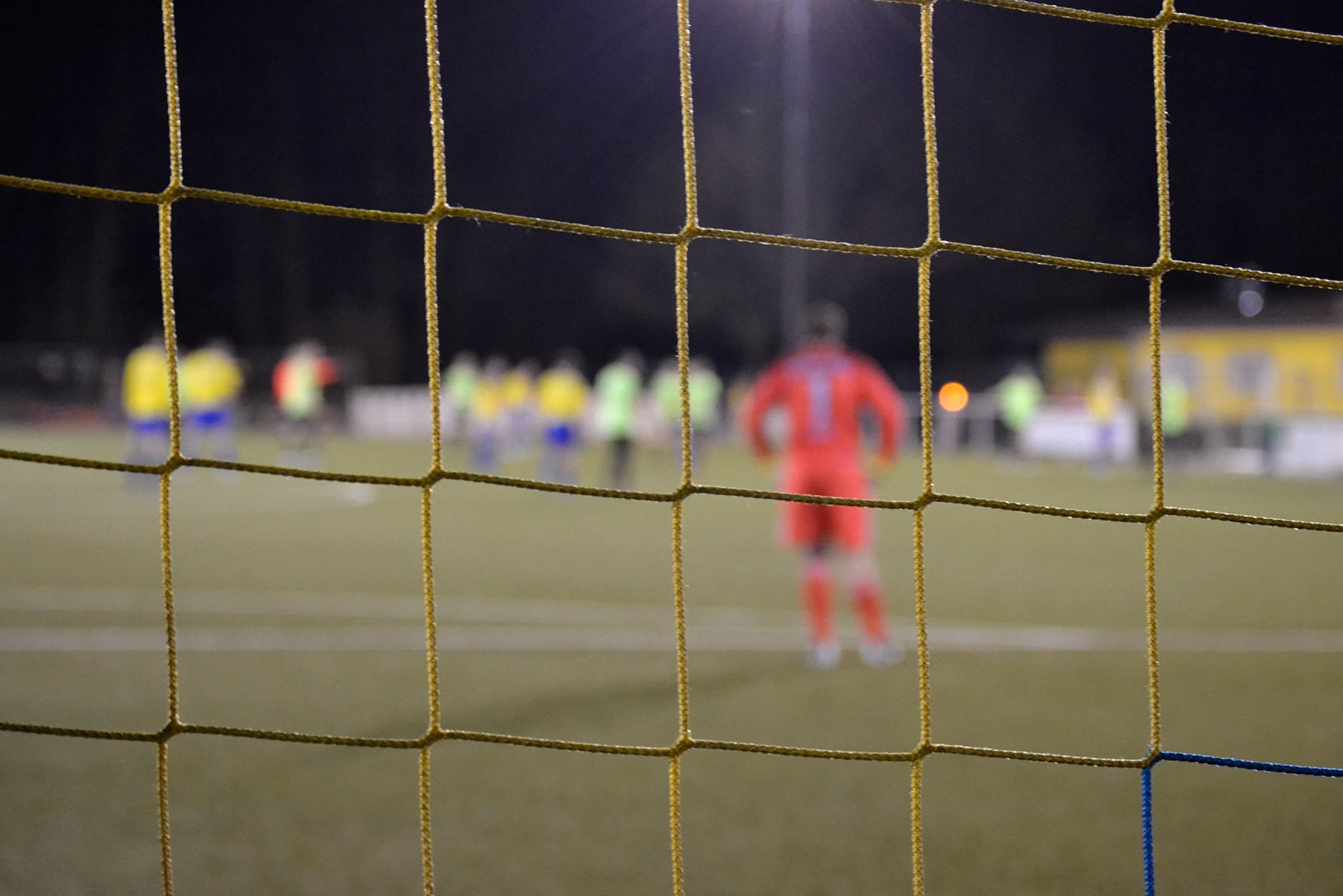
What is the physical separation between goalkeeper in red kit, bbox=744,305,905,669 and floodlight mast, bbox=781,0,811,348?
1204 cm

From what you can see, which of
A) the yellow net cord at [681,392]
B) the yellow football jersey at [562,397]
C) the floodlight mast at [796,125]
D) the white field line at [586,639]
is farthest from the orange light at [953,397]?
the yellow net cord at [681,392]

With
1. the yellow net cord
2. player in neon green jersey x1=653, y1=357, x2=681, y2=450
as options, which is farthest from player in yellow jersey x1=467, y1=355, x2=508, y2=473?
the yellow net cord

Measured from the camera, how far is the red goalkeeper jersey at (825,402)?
17.9 feet

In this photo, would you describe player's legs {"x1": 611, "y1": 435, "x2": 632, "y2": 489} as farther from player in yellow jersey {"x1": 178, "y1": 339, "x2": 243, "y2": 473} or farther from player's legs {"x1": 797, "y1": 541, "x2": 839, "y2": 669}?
player's legs {"x1": 797, "y1": 541, "x2": 839, "y2": 669}

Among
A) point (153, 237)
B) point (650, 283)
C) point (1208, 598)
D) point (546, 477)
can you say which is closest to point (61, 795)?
point (1208, 598)

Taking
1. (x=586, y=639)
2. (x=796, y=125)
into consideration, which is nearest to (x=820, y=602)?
(x=586, y=639)

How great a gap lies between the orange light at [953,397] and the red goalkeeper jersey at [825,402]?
65.0 feet

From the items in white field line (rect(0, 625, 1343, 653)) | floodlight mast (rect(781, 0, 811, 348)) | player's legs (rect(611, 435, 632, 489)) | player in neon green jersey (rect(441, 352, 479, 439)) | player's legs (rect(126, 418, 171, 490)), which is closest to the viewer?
white field line (rect(0, 625, 1343, 653))

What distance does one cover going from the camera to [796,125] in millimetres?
21203

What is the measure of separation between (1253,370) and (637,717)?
72.5ft

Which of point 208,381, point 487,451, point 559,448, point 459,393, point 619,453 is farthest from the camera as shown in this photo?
point 459,393

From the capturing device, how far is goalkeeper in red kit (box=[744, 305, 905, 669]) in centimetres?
539

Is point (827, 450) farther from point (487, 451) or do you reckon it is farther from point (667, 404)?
point (487, 451)

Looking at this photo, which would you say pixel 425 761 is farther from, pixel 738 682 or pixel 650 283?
pixel 650 283
